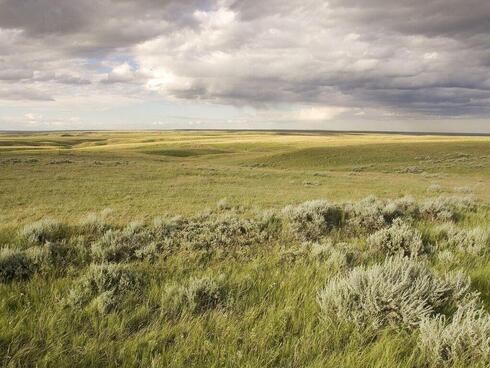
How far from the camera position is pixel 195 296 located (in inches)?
142

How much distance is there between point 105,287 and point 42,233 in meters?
3.92

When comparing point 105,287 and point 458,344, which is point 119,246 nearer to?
point 105,287

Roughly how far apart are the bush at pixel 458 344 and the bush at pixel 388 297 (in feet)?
0.87

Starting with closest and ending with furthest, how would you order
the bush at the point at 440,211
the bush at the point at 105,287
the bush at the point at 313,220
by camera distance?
the bush at the point at 105,287 < the bush at the point at 313,220 < the bush at the point at 440,211

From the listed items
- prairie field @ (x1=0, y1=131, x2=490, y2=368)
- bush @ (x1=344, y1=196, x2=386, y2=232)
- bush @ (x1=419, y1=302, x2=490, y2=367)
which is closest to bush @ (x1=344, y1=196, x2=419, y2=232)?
bush @ (x1=344, y1=196, x2=386, y2=232)

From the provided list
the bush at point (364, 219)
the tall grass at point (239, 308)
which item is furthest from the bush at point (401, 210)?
the tall grass at point (239, 308)

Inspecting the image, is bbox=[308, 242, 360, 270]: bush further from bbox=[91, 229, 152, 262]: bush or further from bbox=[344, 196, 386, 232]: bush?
bbox=[91, 229, 152, 262]: bush

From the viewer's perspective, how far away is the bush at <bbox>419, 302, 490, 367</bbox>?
2.61 m

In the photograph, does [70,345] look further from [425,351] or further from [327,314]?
[425,351]

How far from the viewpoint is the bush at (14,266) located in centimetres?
439

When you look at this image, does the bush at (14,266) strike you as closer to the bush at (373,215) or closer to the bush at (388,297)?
the bush at (388,297)

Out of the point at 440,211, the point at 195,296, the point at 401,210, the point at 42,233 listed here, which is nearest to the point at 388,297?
the point at 195,296

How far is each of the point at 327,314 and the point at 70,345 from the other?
2.22 m

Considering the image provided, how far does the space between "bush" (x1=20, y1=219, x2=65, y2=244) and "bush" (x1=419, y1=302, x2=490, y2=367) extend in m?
6.38
